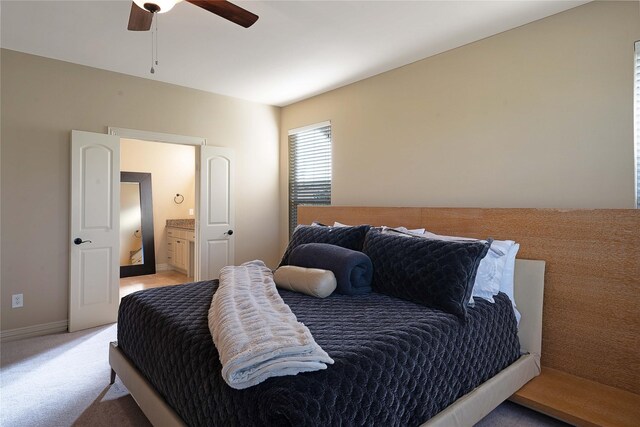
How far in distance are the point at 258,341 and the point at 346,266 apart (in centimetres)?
109

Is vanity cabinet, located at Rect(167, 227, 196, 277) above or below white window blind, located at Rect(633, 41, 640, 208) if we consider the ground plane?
below

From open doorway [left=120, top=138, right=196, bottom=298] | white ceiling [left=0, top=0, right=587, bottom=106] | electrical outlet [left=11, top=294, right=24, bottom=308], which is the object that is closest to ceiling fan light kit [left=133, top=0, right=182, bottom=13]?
white ceiling [left=0, top=0, right=587, bottom=106]

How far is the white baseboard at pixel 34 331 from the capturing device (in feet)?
10.6

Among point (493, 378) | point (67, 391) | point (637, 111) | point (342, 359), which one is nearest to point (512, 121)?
point (637, 111)

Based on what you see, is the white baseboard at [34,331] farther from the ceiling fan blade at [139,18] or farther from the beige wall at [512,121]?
the beige wall at [512,121]

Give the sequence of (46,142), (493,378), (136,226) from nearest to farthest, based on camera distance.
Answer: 1. (493,378)
2. (46,142)
3. (136,226)

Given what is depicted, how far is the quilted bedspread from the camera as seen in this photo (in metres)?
1.19

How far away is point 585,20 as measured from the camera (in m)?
2.42

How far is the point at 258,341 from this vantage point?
1.30 metres

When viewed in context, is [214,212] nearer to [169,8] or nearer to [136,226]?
[136,226]

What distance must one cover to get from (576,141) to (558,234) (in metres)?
0.69

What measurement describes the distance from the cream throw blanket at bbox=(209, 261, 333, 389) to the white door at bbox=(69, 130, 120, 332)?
2407 millimetres

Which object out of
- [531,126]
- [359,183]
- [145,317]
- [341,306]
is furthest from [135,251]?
[531,126]

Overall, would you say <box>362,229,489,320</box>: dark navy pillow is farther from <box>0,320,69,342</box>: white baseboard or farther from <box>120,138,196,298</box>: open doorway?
<box>120,138,196,298</box>: open doorway
